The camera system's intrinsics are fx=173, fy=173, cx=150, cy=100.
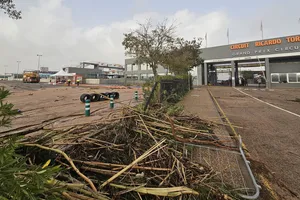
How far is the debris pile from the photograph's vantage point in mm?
1790

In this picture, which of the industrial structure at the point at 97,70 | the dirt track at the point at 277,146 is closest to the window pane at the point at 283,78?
the dirt track at the point at 277,146

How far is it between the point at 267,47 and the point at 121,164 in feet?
122

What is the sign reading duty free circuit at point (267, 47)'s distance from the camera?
94.7 ft

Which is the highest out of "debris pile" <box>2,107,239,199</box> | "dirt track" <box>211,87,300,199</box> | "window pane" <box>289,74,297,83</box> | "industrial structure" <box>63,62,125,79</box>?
"industrial structure" <box>63,62,125,79</box>

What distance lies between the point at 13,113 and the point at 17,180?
1.76 ft

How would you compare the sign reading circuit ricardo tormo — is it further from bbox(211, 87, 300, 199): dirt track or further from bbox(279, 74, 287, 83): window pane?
bbox(211, 87, 300, 199): dirt track

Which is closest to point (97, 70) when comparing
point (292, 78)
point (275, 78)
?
point (275, 78)

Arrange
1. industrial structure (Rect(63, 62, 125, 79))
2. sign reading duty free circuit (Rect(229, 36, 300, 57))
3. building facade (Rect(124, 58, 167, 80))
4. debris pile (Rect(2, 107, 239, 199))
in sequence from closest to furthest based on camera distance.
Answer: debris pile (Rect(2, 107, 239, 199)) → sign reading duty free circuit (Rect(229, 36, 300, 57)) → building facade (Rect(124, 58, 167, 80)) → industrial structure (Rect(63, 62, 125, 79))

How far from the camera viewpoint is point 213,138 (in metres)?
3.85

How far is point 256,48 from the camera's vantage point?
32156mm

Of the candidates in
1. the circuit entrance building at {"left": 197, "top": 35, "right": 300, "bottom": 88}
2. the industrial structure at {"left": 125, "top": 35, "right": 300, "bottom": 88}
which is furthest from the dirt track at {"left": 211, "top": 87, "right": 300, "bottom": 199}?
the circuit entrance building at {"left": 197, "top": 35, "right": 300, "bottom": 88}

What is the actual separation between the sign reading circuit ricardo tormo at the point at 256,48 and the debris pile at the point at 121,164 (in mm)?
35701

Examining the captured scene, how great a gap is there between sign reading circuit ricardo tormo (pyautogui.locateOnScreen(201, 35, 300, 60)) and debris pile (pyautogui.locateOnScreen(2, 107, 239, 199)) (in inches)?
1406

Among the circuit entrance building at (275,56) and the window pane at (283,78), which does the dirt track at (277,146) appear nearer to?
the circuit entrance building at (275,56)
